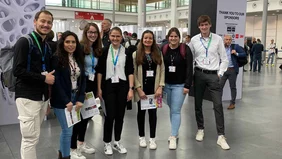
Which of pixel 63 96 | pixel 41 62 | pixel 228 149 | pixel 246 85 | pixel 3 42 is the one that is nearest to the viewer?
pixel 41 62

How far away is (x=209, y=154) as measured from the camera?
12.3ft

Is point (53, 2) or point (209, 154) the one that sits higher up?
point (53, 2)

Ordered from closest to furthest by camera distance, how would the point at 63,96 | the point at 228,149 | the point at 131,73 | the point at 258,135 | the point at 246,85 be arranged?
1. the point at 63,96
2. the point at 131,73
3. the point at 228,149
4. the point at 258,135
5. the point at 246,85

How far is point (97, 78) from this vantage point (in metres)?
3.58

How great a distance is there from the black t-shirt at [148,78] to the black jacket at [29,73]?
4.42 ft

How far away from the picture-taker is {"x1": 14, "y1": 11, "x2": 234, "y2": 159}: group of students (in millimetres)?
2658

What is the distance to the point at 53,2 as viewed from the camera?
25.3 m

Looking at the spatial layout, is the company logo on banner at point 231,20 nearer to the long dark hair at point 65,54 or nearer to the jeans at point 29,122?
the long dark hair at point 65,54

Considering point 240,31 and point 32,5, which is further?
point 240,31

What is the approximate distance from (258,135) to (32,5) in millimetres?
4365

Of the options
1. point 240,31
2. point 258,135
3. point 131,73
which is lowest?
point 258,135

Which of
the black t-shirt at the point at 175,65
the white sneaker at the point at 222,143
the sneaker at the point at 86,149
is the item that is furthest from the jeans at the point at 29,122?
the white sneaker at the point at 222,143

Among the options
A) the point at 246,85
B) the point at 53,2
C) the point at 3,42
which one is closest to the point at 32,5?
the point at 3,42

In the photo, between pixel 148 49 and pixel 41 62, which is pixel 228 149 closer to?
pixel 148 49
